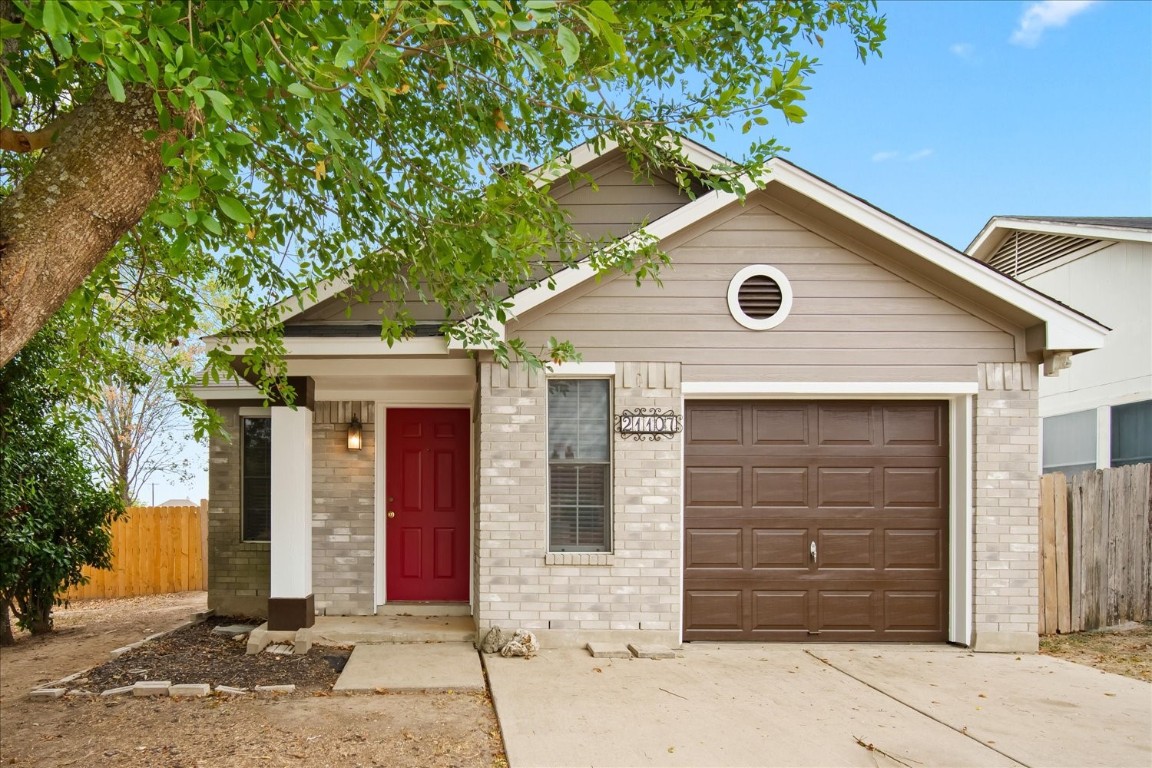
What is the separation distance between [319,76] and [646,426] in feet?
14.9

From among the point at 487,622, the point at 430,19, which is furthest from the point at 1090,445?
the point at 430,19

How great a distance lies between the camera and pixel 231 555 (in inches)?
363

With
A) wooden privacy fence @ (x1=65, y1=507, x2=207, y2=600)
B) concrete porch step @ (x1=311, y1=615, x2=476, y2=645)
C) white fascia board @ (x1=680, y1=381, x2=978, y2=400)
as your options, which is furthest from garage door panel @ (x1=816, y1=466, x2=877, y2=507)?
wooden privacy fence @ (x1=65, y1=507, x2=207, y2=600)

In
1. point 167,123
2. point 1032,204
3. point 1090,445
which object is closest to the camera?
point 167,123

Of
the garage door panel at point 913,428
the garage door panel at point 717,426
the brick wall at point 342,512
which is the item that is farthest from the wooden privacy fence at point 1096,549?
the brick wall at point 342,512

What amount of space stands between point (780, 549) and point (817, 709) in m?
2.10

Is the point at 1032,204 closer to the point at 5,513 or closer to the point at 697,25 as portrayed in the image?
the point at 697,25

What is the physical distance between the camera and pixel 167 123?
123 inches

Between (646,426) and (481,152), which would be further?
(646,426)

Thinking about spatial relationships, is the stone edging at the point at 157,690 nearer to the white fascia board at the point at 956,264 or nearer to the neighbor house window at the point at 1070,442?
the white fascia board at the point at 956,264

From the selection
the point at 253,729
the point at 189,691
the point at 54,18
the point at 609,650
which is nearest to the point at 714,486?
the point at 609,650

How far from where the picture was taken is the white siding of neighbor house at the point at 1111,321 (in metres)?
10.2

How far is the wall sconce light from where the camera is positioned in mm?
8156

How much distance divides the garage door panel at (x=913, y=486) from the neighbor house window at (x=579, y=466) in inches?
106
